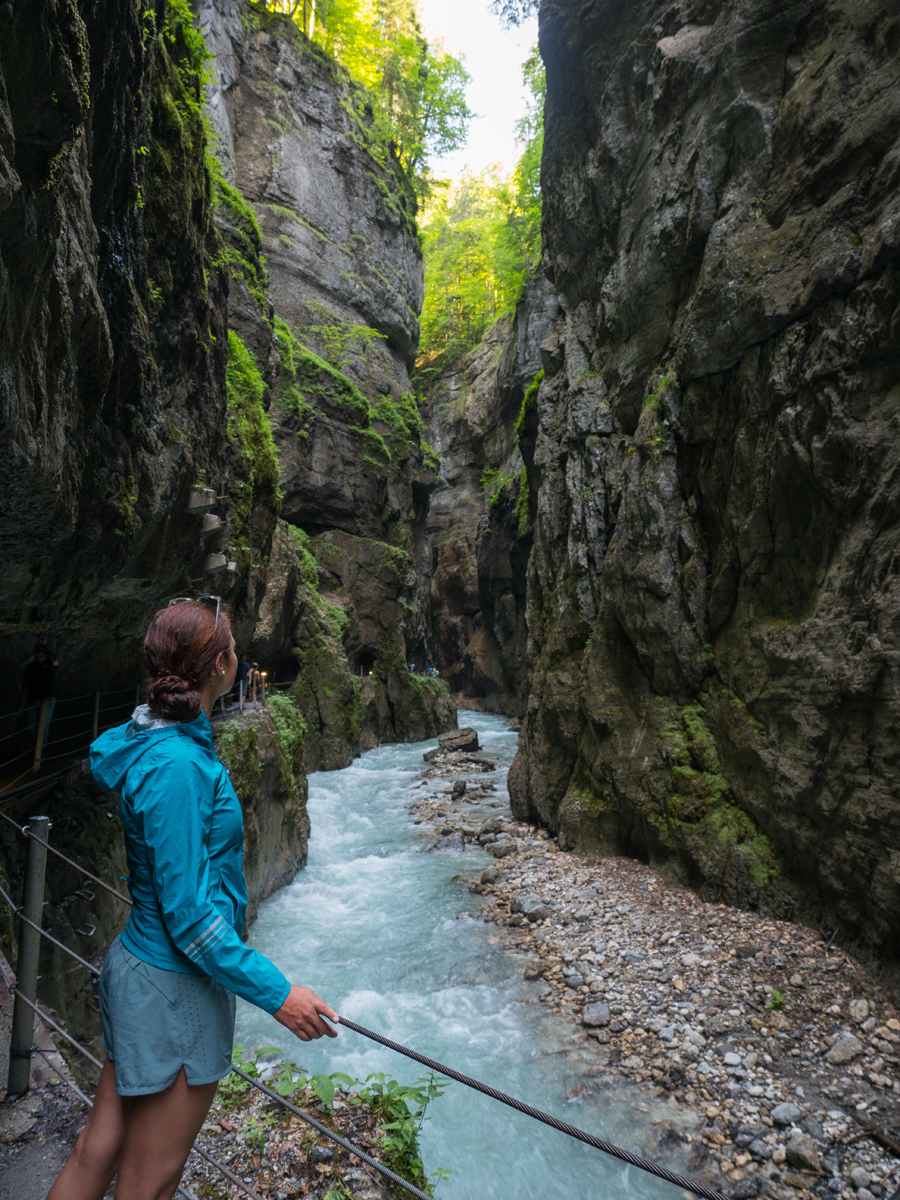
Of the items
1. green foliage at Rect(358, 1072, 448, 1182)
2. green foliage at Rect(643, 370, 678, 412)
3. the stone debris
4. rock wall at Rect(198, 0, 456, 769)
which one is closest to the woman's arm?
green foliage at Rect(358, 1072, 448, 1182)

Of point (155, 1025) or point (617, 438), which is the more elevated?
point (617, 438)

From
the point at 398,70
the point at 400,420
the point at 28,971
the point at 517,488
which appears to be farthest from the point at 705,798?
the point at 398,70

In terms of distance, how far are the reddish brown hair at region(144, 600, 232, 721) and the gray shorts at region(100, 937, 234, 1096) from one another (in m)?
0.58

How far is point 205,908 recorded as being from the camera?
57.8 inches

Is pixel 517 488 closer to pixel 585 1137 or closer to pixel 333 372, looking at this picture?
pixel 333 372

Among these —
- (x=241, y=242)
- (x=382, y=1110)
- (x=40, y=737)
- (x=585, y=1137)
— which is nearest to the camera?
(x=585, y=1137)

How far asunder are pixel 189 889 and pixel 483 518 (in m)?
34.4

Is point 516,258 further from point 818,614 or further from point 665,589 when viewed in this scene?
point 818,614

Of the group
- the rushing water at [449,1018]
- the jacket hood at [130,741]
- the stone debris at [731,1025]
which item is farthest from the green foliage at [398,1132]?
the jacket hood at [130,741]

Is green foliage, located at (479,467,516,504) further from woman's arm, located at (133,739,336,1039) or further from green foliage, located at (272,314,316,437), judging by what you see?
woman's arm, located at (133,739,336,1039)

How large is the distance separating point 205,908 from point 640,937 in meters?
6.95

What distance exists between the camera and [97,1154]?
5.07ft

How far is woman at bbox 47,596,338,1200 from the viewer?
Answer: 147cm

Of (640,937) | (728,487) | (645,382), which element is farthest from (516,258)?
(640,937)
